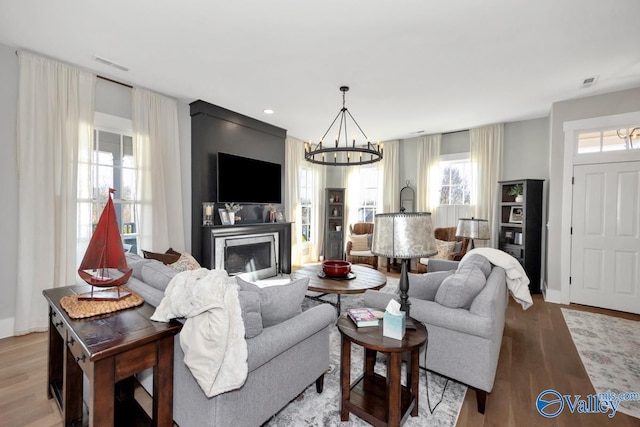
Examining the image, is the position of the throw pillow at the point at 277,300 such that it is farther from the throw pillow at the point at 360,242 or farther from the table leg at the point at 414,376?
the throw pillow at the point at 360,242

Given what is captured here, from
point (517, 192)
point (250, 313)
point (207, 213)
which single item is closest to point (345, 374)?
point (250, 313)

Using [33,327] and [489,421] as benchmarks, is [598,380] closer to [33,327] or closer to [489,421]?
[489,421]

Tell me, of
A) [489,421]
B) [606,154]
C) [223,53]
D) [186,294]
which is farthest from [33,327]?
[606,154]

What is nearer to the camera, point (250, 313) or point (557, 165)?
point (250, 313)

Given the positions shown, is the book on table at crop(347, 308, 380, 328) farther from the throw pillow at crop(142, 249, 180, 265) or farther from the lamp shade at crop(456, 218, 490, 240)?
the lamp shade at crop(456, 218, 490, 240)

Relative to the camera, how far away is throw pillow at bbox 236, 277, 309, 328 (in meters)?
1.59

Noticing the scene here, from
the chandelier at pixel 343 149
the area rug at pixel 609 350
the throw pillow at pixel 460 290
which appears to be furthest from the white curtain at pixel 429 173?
the throw pillow at pixel 460 290

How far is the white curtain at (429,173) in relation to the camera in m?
5.71

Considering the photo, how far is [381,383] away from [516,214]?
4.19 meters

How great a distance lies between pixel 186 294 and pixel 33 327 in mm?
2858

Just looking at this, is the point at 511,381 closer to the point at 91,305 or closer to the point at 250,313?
the point at 250,313

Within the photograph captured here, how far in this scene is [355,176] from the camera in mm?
6891

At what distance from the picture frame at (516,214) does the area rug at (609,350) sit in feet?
4.97

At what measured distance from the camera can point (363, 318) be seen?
1748 mm
